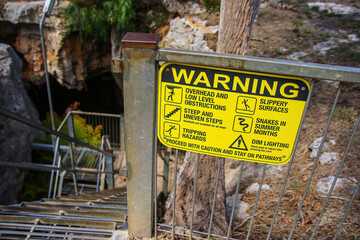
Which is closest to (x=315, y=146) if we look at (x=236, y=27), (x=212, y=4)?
(x=236, y=27)

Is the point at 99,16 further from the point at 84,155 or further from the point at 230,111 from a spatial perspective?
the point at 230,111

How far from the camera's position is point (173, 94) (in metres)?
1.76

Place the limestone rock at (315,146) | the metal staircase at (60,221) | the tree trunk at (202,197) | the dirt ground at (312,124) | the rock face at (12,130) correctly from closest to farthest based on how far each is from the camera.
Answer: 1. the metal staircase at (60,221)
2. the dirt ground at (312,124)
3. the tree trunk at (202,197)
4. the limestone rock at (315,146)
5. the rock face at (12,130)

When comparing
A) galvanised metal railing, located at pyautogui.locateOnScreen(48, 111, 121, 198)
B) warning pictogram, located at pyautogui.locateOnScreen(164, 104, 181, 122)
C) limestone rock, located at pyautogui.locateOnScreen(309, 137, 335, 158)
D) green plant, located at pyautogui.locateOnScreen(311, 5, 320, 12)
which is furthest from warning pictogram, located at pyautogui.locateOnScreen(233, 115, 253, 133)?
green plant, located at pyautogui.locateOnScreen(311, 5, 320, 12)

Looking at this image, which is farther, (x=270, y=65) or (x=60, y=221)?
(x=60, y=221)

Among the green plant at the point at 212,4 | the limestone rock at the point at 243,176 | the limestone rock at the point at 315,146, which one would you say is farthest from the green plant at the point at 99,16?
the limestone rock at the point at 315,146

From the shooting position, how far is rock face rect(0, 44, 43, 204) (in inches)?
272

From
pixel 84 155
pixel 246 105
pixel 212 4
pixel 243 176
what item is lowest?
pixel 84 155

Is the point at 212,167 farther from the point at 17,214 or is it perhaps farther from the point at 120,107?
the point at 120,107

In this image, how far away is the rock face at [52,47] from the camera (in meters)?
10.7

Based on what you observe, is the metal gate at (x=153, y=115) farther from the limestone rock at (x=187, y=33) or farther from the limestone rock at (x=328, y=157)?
the limestone rock at (x=187, y=33)

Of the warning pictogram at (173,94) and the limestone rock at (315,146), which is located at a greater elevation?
the warning pictogram at (173,94)

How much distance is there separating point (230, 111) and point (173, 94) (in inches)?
15.5

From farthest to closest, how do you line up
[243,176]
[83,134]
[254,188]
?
[83,134] → [243,176] → [254,188]
